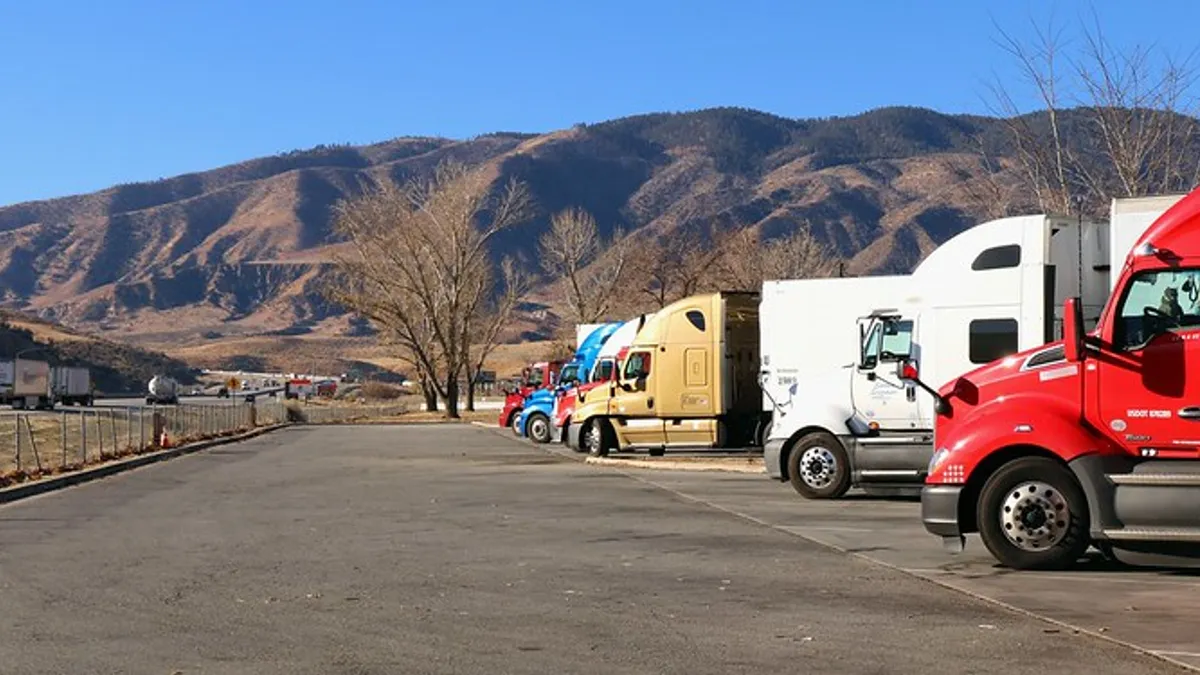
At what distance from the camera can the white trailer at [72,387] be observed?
9900cm

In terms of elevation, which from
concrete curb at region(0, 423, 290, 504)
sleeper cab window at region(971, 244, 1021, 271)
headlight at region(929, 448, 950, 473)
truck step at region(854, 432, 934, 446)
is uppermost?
sleeper cab window at region(971, 244, 1021, 271)

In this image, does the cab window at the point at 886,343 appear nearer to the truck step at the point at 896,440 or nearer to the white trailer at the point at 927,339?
the white trailer at the point at 927,339

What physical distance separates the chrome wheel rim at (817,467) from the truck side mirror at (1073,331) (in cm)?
841

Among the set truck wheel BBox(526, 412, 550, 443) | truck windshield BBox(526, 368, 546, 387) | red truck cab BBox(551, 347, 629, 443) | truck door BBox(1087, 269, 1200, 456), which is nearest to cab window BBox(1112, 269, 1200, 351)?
truck door BBox(1087, 269, 1200, 456)

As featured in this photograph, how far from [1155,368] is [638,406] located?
824 inches

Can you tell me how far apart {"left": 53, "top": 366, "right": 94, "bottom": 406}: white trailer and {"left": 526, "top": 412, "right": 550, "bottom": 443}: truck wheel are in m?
60.7

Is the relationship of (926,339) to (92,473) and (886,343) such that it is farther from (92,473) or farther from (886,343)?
(92,473)

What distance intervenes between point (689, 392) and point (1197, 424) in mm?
19952

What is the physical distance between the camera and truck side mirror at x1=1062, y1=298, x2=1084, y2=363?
12531 millimetres

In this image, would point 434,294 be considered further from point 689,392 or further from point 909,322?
A: point 909,322

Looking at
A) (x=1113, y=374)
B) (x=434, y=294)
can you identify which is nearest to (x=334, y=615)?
(x=1113, y=374)

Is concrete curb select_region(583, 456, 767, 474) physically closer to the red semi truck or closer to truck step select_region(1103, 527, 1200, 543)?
the red semi truck

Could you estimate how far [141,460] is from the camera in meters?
34.3

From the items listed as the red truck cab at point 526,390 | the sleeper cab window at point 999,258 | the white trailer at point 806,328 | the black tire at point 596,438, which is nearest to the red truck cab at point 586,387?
the black tire at point 596,438
